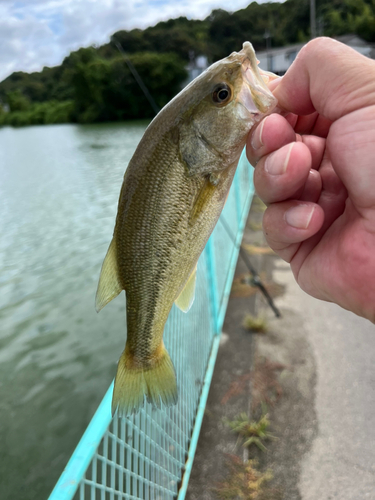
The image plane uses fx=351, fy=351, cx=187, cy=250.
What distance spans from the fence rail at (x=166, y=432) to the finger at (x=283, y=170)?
118 cm

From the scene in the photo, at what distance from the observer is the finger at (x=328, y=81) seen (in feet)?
4.22

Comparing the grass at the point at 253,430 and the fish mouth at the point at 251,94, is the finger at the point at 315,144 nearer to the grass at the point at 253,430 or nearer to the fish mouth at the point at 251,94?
the fish mouth at the point at 251,94

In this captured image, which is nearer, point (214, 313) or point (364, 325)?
point (214, 313)

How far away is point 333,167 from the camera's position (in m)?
1.52

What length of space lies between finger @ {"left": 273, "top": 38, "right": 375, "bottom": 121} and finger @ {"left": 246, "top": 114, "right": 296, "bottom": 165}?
19 centimetres

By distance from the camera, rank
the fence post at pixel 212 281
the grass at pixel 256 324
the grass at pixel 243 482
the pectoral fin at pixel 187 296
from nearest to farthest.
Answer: the pectoral fin at pixel 187 296
the grass at pixel 243 482
the fence post at pixel 212 281
the grass at pixel 256 324

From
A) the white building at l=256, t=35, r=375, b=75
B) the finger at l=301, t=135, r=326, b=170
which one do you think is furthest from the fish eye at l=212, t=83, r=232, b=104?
the white building at l=256, t=35, r=375, b=75

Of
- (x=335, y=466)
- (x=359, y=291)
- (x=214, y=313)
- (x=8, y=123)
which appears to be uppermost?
(x=8, y=123)

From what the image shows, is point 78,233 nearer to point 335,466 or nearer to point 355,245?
point 335,466

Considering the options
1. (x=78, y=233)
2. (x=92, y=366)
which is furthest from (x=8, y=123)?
(x=92, y=366)

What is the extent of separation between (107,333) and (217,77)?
5358 millimetres

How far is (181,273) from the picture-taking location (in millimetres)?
1483

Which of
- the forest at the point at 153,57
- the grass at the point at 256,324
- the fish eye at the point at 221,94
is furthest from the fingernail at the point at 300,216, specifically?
the forest at the point at 153,57

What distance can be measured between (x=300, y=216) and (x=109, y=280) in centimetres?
85
